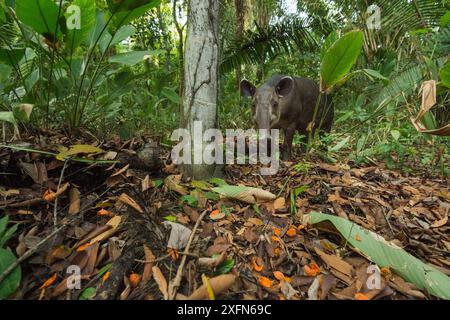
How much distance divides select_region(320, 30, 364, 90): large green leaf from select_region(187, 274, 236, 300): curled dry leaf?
4.61 ft

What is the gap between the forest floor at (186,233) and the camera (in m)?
1.06

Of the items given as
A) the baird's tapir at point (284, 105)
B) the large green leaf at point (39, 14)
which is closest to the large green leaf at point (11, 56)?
the large green leaf at point (39, 14)

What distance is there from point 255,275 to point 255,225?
1.13 feet

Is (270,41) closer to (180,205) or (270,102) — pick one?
(270,102)

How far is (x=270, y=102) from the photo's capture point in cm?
297

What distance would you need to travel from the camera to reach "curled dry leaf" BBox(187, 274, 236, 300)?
0.96m

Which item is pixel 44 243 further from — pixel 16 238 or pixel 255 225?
pixel 255 225

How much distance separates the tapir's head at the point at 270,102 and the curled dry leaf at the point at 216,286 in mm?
2025

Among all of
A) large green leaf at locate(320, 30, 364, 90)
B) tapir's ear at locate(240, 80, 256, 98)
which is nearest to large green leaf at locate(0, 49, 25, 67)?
large green leaf at locate(320, 30, 364, 90)

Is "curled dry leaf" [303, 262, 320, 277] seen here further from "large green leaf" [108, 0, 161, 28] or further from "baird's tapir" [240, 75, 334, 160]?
"baird's tapir" [240, 75, 334, 160]

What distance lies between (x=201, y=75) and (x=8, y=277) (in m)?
1.33

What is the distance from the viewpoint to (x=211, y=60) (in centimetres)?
176
